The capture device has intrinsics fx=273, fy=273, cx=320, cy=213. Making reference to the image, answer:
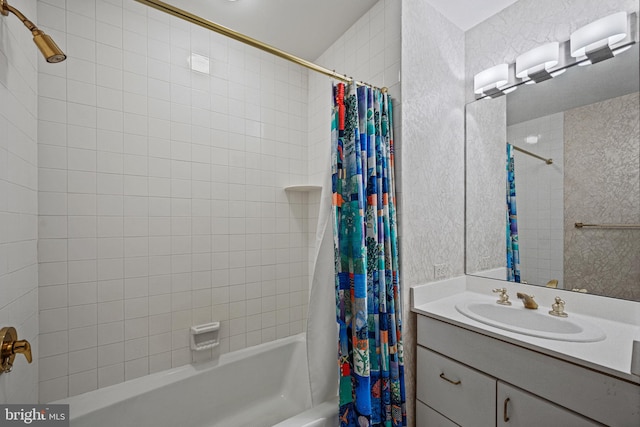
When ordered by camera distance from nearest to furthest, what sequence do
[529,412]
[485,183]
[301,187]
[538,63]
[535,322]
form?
[529,412] → [535,322] → [538,63] → [485,183] → [301,187]

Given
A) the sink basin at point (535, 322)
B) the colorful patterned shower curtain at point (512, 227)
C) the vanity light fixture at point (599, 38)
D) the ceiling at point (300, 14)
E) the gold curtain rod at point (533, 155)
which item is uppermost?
the ceiling at point (300, 14)

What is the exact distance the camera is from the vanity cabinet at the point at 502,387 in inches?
34.6

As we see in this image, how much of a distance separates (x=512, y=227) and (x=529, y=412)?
0.94 meters

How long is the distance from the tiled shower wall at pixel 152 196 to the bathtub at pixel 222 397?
8 centimetres

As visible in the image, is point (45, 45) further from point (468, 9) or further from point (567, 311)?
point (567, 311)

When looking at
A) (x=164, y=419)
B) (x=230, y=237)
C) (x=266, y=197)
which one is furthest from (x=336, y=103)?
(x=164, y=419)

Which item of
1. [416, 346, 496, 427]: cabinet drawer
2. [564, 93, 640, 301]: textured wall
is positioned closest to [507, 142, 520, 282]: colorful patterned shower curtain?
[564, 93, 640, 301]: textured wall

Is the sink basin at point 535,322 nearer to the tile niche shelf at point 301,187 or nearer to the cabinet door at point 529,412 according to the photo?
the cabinet door at point 529,412

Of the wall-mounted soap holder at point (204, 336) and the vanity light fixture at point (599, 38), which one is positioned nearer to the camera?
the vanity light fixture at point (599, 38)

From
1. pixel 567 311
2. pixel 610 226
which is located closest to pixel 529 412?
pixel 567 311

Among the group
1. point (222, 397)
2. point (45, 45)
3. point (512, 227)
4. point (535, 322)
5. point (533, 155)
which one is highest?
point (45, 45)

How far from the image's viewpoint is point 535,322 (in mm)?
1338

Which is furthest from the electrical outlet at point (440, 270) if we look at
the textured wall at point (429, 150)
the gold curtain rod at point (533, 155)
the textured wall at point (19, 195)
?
the textured wall at point (19, 195)

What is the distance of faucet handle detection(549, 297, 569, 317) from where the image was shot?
51.2 inches
